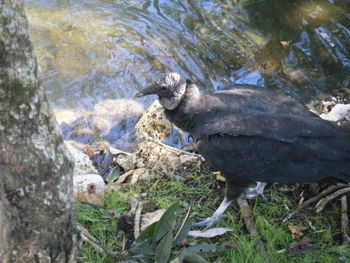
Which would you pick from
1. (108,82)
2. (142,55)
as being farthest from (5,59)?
(142,55)

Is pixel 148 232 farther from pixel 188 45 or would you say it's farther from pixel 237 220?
pixel 188 45

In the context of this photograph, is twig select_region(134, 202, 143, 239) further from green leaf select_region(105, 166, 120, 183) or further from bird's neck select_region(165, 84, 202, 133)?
bird's neck select_region(165, 84, 202, 133)

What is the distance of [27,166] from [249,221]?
6.18 ft

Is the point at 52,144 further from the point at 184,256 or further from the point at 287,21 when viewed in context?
the point at 287,21

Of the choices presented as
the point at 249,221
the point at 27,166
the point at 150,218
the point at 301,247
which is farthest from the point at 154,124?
the point at 27,166

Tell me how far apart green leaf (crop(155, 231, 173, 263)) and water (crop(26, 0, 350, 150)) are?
2431 millimetres

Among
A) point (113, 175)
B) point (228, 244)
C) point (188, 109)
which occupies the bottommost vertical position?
point (113, 175)

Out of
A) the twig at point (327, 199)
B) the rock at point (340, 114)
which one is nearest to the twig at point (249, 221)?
the twig at point (327, 199)

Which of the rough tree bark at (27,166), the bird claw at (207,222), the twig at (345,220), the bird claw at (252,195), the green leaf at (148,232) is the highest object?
the rough tree bark at (27,166)

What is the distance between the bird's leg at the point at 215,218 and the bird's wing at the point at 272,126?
22.1 inches

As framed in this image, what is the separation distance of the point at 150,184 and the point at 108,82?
6.03 feet

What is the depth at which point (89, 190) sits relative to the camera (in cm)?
310

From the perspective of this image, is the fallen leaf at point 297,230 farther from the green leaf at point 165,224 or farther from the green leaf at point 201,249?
the green leaf at point 165,224

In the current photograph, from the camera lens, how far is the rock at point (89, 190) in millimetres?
3092
